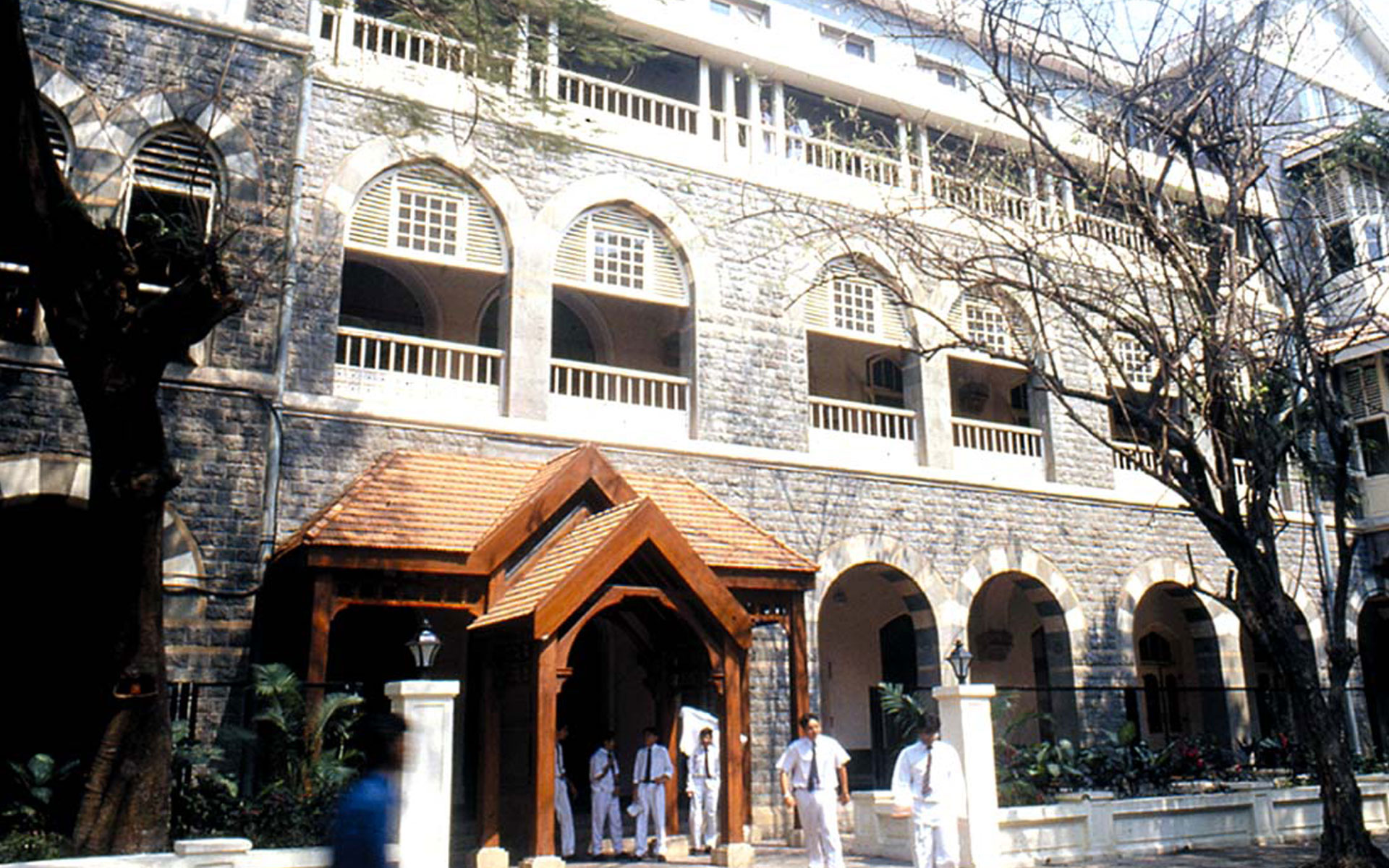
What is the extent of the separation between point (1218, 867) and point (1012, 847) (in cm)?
211

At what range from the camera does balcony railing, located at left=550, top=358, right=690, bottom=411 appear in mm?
14812

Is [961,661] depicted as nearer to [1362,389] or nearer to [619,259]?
[619,259]

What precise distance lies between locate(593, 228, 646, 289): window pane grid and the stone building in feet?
0.16

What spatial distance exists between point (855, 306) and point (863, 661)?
633 centimetres

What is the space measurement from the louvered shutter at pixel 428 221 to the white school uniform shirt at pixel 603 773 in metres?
5.96

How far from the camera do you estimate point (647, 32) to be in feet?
54.4

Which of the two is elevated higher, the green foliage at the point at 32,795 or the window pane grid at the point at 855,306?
the window pane grid at the point at 855,306

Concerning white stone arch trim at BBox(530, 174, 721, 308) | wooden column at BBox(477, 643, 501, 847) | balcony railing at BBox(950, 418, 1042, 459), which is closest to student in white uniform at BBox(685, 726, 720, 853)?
wooden column at BBox(477, 643, 501, 847)

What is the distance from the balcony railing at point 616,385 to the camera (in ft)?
48.6

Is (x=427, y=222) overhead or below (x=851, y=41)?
below

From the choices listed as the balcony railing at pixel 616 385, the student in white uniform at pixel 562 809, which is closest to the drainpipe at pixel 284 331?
the balcony railing at pixel 616 385

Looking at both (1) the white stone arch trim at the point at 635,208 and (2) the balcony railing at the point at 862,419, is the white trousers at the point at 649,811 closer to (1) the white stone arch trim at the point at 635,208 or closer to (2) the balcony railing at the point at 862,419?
(2) the balcony railing at the point at 862,419

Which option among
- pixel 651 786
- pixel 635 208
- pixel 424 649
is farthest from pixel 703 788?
pixel 635 208

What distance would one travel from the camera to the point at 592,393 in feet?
48.9
